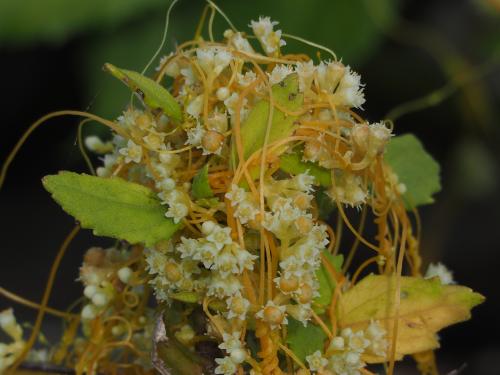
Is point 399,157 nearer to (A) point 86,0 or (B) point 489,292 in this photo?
(A) point 86,0

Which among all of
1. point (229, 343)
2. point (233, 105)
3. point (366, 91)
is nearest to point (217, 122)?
point (233, 105)

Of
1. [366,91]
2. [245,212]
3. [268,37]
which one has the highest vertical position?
[366,91]

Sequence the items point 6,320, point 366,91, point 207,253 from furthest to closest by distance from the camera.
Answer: point 366,91, point 6,320, point 207,253

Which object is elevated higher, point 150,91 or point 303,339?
point 150,91

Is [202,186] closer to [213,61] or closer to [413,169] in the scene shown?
[213,61]

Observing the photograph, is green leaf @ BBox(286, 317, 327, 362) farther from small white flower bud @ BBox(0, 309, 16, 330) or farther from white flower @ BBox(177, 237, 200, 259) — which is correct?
small white flower bud @ BBox(0, 309, 16, 330)

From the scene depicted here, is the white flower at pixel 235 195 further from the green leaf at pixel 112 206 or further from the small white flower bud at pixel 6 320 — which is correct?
the small white flower bud at pixel 6 320
